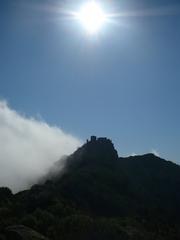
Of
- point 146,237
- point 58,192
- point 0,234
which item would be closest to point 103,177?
point 58,192

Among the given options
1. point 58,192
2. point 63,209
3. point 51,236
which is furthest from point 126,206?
point 51,236

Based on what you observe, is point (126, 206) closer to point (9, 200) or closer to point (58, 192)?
point (58, 192)

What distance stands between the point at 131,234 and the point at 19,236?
38064 mm

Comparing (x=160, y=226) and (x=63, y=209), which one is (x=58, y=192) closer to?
(x=63, y=209)

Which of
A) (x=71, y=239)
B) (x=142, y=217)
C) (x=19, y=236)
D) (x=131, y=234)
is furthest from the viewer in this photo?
(x=142, y=217)

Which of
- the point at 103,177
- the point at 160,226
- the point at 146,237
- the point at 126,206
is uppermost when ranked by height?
the point at 103,177

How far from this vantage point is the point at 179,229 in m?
A: 149

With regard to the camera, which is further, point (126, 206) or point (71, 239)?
point (126, 206)

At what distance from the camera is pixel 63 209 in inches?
5581

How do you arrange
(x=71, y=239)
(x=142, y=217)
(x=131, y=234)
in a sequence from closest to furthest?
(x=71, y=239) < (x=131, y=234) < (x=142, y=217)

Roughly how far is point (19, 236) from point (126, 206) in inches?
3793

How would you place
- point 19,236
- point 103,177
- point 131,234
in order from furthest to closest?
point 103,177, point 131,234, point 19,236

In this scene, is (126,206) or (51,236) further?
(126,206)

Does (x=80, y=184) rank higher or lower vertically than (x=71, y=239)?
higher
